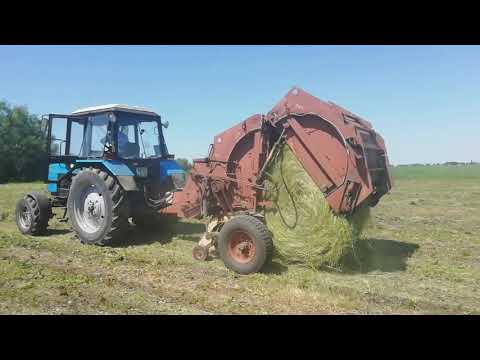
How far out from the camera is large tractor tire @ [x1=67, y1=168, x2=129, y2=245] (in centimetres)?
766

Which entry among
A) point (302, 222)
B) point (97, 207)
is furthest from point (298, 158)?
point (97, 207)

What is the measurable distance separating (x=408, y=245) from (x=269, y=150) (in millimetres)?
3772

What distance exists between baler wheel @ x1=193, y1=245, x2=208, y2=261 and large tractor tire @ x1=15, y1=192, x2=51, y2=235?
4110 mm

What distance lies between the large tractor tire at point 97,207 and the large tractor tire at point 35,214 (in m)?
1.04

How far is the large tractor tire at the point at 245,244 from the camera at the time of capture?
6.01 meters

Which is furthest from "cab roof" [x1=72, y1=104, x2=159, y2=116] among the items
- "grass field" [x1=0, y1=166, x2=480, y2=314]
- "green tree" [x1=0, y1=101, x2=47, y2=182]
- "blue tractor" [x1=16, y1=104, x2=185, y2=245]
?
"green tree" [x1=0, y1=101, x2=47, y2=182]

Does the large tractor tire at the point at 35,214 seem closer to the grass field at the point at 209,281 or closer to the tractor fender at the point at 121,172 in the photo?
the grass field at the point at 209,281

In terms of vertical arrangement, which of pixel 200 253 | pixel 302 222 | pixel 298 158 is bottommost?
pixel 200 253

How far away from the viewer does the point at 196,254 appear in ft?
22.8

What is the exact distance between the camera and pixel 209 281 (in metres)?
5.77

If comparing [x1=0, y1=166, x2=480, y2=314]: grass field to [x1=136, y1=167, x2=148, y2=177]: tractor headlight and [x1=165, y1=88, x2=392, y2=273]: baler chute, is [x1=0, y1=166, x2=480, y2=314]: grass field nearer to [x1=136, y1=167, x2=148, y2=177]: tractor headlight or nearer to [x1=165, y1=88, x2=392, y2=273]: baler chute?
[x1=165, y1=88, x2=392, y2=273]: baler chute

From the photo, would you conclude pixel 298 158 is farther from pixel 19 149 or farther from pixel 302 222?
pixel 19 149

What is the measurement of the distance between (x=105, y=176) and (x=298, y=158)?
3744 millimetres

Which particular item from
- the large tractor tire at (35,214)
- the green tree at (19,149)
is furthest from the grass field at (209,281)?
the green tree at (19,149)
